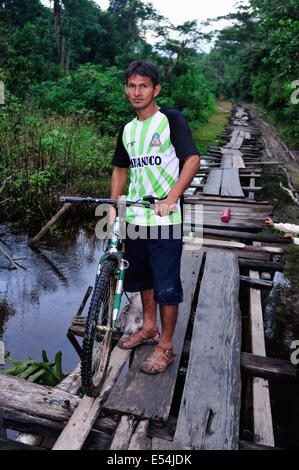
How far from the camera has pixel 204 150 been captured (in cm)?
1644

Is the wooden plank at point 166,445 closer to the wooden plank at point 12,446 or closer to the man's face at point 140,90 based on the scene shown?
the wooden plank at point 12,446

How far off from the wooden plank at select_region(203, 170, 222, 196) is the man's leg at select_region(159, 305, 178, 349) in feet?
21.6

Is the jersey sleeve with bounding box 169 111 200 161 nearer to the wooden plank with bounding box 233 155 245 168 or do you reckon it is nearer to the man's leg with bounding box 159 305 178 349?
the man's leg with bounding box 159 305 178 349

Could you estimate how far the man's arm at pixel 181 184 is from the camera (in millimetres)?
2713

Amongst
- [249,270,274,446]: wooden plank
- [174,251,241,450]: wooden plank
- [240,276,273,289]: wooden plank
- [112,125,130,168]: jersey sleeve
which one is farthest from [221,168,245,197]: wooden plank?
[112,125,130,168]: jersey sleeve

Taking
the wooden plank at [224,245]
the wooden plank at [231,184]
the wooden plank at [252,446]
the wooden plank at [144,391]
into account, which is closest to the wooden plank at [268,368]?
the wooden plank at [144,391]

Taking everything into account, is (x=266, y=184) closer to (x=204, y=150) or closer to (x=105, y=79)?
(x=204, y=150)

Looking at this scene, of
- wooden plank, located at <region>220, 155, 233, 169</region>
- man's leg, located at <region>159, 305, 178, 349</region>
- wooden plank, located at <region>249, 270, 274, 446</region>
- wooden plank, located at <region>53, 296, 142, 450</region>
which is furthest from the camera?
wooden plank, located at <region>220, 155, 233, 169</region>

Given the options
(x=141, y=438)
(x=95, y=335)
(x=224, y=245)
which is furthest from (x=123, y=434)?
(x=224, y=245)

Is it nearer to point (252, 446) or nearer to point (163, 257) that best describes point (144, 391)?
point (252, 446)

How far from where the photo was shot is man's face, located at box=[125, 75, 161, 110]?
108 inches

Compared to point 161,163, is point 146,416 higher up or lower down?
lower down
